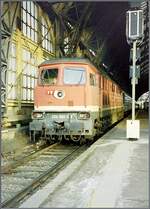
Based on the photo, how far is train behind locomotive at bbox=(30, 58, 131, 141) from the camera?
15.0m

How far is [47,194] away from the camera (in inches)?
293

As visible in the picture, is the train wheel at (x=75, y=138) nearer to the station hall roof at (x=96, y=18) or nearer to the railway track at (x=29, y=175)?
the railway track at (x=29, y=175)

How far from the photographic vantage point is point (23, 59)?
21391 millimetres

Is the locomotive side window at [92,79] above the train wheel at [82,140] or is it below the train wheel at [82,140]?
above

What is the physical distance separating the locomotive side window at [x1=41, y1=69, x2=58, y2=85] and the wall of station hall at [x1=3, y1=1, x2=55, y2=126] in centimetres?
221

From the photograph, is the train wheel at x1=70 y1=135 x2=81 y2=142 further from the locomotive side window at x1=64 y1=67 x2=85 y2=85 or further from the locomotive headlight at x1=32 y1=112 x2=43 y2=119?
the locomotive side window at x1=64 y1=67 x2=85 y2=85

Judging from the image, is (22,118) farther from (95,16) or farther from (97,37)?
(97,37)

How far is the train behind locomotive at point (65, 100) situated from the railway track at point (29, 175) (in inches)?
31.5

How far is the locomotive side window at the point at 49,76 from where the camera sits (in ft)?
52.0

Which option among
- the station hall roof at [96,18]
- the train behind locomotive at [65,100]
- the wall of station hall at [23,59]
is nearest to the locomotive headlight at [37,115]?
the train behind locomotive at [65,100]

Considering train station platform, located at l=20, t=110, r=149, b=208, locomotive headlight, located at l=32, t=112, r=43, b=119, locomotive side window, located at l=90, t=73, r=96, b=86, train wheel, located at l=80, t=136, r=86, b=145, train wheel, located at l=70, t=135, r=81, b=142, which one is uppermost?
locomotive side window, located at l=90, t=73, r=96, b=86

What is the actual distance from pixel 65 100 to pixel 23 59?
6.73 m

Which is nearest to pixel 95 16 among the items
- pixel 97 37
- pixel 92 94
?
pixel 97 37

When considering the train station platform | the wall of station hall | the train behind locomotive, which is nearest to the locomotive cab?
the train behind locomotive
